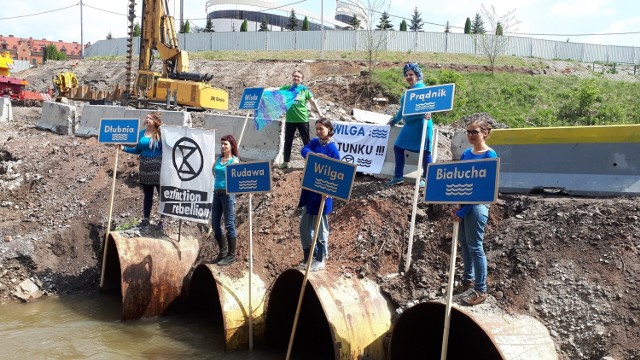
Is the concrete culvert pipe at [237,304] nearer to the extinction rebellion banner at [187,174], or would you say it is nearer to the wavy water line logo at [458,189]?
the extinction rebellion banner at [187,174]

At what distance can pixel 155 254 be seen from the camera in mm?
9367

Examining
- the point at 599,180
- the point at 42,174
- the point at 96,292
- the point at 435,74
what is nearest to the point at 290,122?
the point at 96,292

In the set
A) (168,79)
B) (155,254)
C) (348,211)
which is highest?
(168,79)

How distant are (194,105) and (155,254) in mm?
12006

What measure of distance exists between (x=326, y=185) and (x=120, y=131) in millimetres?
4609

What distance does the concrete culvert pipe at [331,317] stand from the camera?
690cm

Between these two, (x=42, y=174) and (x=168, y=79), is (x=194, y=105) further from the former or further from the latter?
(x=42, y=174)

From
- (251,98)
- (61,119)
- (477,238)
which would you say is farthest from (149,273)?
(61,119)

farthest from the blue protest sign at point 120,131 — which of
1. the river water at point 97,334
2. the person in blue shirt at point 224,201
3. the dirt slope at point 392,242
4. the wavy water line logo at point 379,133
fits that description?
the wavy water line logo at point 379,133

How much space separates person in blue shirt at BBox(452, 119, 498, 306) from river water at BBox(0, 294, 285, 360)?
112 inches

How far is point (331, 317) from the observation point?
685 centimetres

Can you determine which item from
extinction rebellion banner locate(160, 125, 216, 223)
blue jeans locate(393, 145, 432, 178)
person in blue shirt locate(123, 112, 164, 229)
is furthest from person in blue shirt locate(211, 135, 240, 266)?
blue jeans locate(393, 145, 432, 178)

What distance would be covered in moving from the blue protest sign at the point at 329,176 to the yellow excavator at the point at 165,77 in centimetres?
1406

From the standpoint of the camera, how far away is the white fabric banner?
10484 mm
